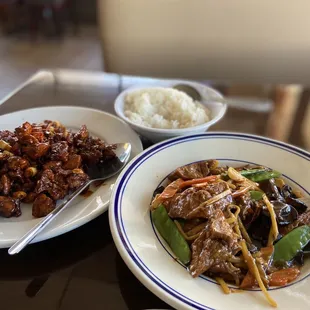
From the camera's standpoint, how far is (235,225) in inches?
35.9

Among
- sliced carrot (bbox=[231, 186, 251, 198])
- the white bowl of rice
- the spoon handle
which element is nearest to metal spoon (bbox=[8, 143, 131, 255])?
the spoon handle

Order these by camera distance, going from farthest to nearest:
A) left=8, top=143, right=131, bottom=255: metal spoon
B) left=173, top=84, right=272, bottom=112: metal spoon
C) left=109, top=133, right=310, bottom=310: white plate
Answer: left=173, top=84, right=272, bottom=112: metal spoon, left=8, top=143, right=131, bottom=255: metal spoon, left=109, top=133, right=310, bottom=310: white plate

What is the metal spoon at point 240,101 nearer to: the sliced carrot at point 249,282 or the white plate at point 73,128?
the white plate at point 73,128

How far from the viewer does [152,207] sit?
0.96 m

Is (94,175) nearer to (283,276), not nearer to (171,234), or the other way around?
(171,234)

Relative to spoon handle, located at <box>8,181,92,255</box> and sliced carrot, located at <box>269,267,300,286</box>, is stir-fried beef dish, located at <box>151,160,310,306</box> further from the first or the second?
spoon handle, located at <box>8,181,92,255</box>

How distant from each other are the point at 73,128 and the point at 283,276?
905 millimetres

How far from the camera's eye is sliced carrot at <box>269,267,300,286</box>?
82cm

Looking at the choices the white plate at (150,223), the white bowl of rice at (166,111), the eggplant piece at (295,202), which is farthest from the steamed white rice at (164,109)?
the eggplant piece at (295,202)

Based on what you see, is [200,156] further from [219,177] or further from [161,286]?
[161,286]

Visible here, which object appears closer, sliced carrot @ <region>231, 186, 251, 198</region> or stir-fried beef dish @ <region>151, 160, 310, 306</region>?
stir-fried beef dish @ <region>151, 160, 310, 306</region>

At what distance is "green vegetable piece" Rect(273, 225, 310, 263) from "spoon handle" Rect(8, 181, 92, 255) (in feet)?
1.81

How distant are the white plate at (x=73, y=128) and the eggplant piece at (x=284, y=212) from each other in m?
0.45

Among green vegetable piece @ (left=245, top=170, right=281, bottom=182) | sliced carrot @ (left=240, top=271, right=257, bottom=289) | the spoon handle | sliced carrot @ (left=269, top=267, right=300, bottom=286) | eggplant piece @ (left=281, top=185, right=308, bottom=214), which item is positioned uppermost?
the spoon handle
